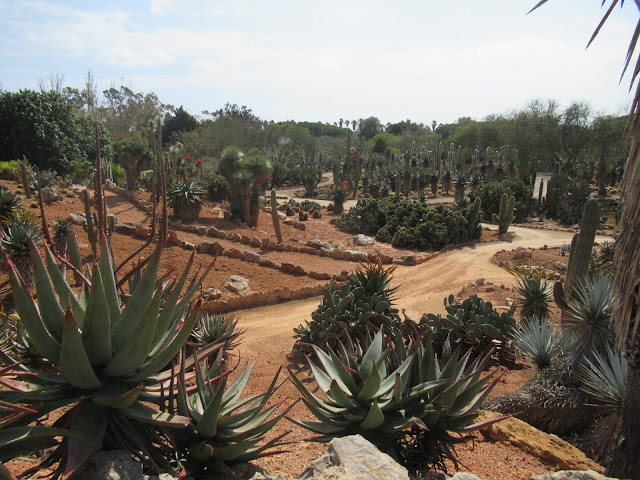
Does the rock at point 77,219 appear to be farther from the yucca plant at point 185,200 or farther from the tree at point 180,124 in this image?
the tree at point 180,124

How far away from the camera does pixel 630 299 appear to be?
Result: 3.37 metres

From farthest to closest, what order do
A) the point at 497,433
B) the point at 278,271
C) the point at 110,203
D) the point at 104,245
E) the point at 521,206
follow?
the point at 521,206
the point at 110,203
the point at 278,271
the point at 497,433
the point at 104,245

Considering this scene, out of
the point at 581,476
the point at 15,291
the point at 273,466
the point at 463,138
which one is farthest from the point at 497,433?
the point at 463,138

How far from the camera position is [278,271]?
1098cm

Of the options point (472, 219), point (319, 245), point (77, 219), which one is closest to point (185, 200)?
point (77, 219)

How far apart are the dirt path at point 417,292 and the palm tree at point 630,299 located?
4.02 meters

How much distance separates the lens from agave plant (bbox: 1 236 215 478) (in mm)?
1784

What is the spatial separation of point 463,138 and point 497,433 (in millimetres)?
57369

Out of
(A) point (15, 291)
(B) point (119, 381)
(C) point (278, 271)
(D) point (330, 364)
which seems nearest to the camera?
(A) point (15, 291)

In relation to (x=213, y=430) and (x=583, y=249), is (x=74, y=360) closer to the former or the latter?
(x=213, y=430)

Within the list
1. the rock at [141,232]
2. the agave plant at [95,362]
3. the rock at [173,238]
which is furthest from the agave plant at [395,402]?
the rock at [141,232]

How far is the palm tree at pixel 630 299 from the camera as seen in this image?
10.6ft

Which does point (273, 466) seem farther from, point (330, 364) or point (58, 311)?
point (58, 311)

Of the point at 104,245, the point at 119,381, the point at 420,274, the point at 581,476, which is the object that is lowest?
the point at 420,274
